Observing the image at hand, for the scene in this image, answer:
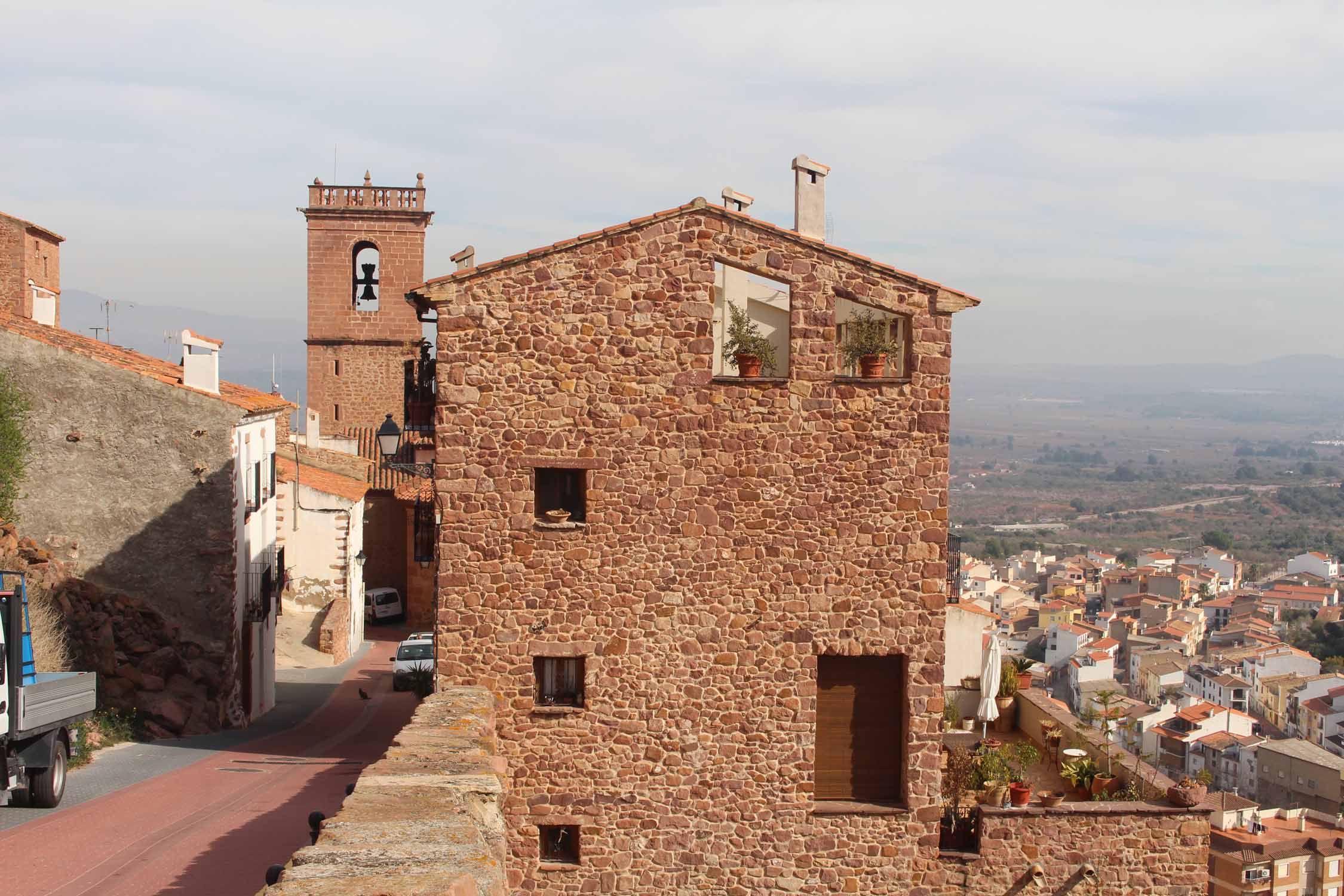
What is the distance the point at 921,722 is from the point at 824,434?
3.64 meters

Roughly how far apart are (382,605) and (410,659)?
12.5 meters

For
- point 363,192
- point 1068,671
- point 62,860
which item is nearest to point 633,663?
point 62,860

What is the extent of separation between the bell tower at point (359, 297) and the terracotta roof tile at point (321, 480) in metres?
7.46

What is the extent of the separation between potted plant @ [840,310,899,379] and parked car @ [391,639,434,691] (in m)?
14.2

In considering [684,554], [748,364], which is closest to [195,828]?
[684,554]

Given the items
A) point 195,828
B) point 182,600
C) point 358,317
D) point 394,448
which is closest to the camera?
point 195,828

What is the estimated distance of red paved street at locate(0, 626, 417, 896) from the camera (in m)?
12.2

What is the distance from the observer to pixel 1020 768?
17.7 meters

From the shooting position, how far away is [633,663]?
15.0 meters

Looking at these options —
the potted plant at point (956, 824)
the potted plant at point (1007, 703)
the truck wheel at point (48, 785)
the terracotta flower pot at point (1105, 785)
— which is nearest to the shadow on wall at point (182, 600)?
the truck wheel at point (48, 785)

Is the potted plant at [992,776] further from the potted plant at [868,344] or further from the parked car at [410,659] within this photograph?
the parked car at [410,659]

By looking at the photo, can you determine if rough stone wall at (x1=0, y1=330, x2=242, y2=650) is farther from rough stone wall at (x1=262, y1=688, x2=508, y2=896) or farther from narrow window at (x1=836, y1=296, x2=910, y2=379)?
narrow window at (x1=836, y1=296, x2=910, y2=379)

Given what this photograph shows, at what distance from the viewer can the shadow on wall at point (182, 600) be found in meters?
20.7

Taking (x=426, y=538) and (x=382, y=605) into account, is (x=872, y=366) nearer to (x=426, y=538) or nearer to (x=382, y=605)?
(x=426, y=538)
